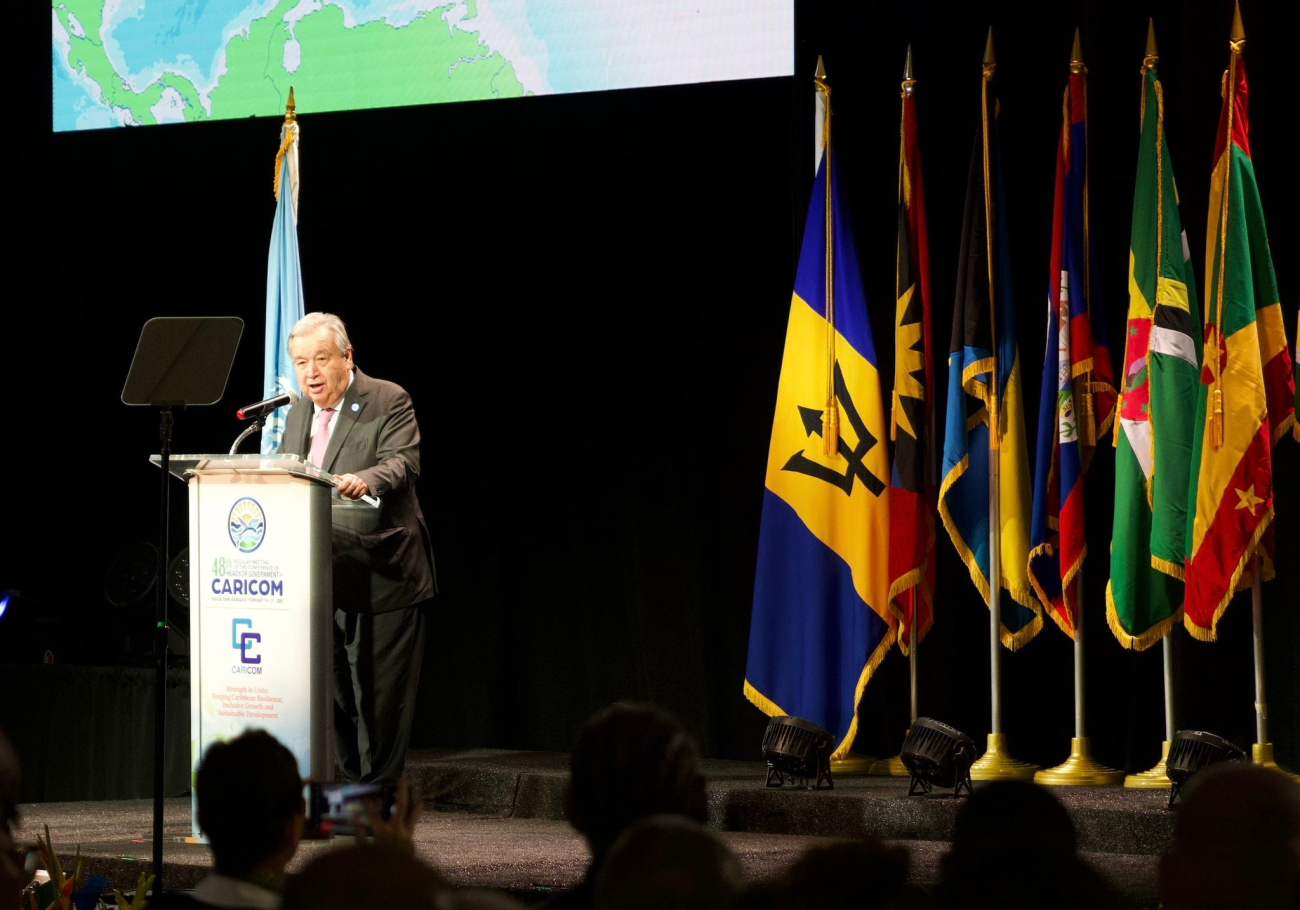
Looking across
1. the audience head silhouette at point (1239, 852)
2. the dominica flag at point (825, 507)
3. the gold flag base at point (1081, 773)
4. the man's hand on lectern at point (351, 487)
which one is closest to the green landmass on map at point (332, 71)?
the dominica flag at point (825, 507)

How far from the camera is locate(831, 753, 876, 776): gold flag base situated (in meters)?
5.41

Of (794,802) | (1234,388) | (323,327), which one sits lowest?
(794,802)

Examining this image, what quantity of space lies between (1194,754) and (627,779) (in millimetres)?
2829

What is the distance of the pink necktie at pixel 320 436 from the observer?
4727 millimetres

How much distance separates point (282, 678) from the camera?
13.4ft

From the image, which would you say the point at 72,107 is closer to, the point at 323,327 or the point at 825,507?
the point at 323,327

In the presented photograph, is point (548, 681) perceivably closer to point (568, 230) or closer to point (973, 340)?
point (568, 230)

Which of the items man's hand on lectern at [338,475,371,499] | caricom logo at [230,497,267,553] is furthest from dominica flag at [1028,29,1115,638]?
caricom logo at [230,497,267,553]

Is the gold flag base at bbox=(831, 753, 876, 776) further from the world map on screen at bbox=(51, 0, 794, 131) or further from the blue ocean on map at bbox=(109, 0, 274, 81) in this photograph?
the blue ocean on map at bbox=(109, 0, 274, 81)

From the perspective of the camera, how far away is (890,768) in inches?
213

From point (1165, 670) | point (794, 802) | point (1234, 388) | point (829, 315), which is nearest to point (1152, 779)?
point (1165, 670)

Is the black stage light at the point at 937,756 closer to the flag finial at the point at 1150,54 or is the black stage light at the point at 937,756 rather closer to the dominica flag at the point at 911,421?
the dominica flag at the point at 911,421

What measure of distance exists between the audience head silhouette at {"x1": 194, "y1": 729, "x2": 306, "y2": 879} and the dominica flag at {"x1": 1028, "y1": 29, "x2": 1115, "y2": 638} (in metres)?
3.56

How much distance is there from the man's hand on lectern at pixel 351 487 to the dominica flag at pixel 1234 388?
2386 mm
